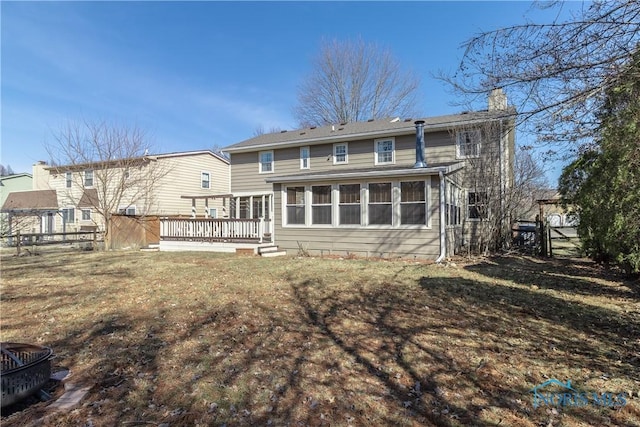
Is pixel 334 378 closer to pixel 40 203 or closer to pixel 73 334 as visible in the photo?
pixel 73 334

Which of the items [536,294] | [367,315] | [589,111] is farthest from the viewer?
[536,294]

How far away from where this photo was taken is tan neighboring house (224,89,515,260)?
36.6 feet

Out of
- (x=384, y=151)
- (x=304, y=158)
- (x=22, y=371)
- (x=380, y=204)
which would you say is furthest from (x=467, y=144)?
(x=22, y=371)

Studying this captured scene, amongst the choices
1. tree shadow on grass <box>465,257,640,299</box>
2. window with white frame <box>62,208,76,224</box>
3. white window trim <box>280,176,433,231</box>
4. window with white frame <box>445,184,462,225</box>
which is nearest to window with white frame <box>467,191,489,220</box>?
window with white frame <box>445,184,462,225</box>

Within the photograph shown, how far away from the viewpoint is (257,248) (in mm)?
13250

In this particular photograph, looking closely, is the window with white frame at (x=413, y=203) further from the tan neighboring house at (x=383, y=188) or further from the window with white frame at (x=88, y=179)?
the window with white frame at (x=88, y=179)

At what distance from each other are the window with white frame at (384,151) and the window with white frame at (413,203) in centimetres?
396

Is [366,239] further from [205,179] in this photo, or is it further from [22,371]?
[205,179]

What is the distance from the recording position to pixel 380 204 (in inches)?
465

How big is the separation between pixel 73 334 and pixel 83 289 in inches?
116

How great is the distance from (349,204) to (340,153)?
463 cm

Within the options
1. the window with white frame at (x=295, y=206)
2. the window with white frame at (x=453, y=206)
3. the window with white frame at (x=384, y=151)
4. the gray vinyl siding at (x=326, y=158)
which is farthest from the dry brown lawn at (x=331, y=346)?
the window with white frame at (x=384, y=151)

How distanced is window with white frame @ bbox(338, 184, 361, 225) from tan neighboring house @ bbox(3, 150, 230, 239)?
298 inches

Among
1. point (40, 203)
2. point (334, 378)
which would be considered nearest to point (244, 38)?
point (334, 378)
